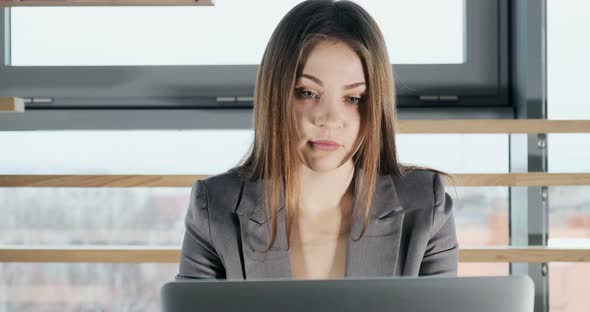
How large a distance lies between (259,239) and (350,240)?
17cm

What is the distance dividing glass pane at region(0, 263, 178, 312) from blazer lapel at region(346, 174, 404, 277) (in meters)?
1.05

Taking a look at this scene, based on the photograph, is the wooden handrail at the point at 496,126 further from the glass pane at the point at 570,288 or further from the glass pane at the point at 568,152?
the glass pane at the point at 570,288

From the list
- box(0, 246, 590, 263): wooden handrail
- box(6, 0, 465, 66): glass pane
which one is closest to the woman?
box(0, 246, 590, 263): wooden handrail

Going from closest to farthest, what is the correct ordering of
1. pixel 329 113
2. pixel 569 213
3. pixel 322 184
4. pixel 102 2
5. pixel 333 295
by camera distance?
pixel 333 295 → pixel 329 113 → pixel 322 184 → pixel 102 2 → pixel 569 213

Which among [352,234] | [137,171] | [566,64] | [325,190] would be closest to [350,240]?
[352,234]

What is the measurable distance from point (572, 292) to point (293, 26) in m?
1.37

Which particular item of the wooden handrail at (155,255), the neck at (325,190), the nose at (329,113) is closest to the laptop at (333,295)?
the nose at (329,113)

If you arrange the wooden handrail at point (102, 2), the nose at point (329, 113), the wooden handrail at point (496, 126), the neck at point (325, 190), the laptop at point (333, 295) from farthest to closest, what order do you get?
1. the wooden handrail at point (496, 126)
2. the wooden handrail at point (102, 2)
3. the neck at point (325, 190)
4. the nose at point (329, 113)
5. the laptop at point (333, 295)

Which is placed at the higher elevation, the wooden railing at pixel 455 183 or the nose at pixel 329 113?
the nose at pixel 329 113

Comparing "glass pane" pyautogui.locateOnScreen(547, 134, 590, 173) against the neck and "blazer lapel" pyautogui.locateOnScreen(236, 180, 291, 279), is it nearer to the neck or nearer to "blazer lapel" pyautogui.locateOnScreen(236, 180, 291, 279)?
the neck

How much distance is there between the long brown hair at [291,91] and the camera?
143 cm

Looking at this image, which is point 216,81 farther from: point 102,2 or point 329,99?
point 329,99

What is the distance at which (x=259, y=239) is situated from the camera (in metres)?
1.49

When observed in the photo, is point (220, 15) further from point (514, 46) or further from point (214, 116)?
point (514, 46)
